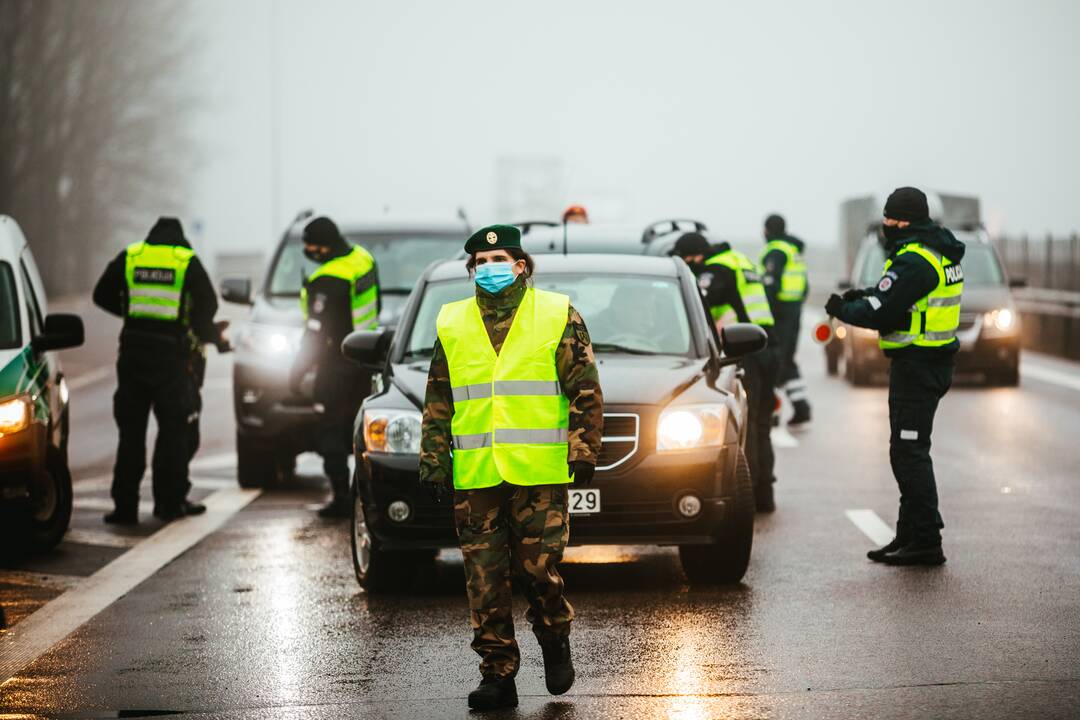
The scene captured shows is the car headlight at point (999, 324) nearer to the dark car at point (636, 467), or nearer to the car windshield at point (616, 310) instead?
the car windshield at point (616, 310)

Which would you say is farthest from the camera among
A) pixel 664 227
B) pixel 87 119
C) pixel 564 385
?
pixel 87 119

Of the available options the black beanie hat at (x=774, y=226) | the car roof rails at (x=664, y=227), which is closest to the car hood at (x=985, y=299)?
the black beanie hat at (x=774, y=226)

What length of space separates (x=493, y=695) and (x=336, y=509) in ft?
18.5

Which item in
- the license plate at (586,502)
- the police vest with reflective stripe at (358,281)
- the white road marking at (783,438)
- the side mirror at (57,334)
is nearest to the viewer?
the license plate at (586,502)

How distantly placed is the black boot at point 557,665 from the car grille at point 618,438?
2136 mm

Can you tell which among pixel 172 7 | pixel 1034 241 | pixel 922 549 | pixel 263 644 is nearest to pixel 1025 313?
pixel 1034 241

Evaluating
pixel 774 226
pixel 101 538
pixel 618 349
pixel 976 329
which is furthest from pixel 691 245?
pixel 976 329

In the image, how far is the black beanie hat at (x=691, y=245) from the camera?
40.5 feet

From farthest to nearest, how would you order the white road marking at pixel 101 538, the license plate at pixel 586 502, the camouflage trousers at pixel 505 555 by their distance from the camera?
the white road marking at pixel 101 538
the license plate at pixel 586 502
the camouflage trousers at pixel 505 555

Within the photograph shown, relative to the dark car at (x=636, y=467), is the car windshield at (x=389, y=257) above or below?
above

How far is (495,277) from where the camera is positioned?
6906mm

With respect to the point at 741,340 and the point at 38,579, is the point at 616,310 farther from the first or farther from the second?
the point at 38,579

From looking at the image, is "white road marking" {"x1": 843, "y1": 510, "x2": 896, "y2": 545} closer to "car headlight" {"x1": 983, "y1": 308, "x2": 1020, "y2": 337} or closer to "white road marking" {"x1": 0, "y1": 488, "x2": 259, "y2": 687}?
"white road marking" {"x1": 0, "y1": 488, "x2": 259, "y2": 687}

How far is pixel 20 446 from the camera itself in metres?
10.3
